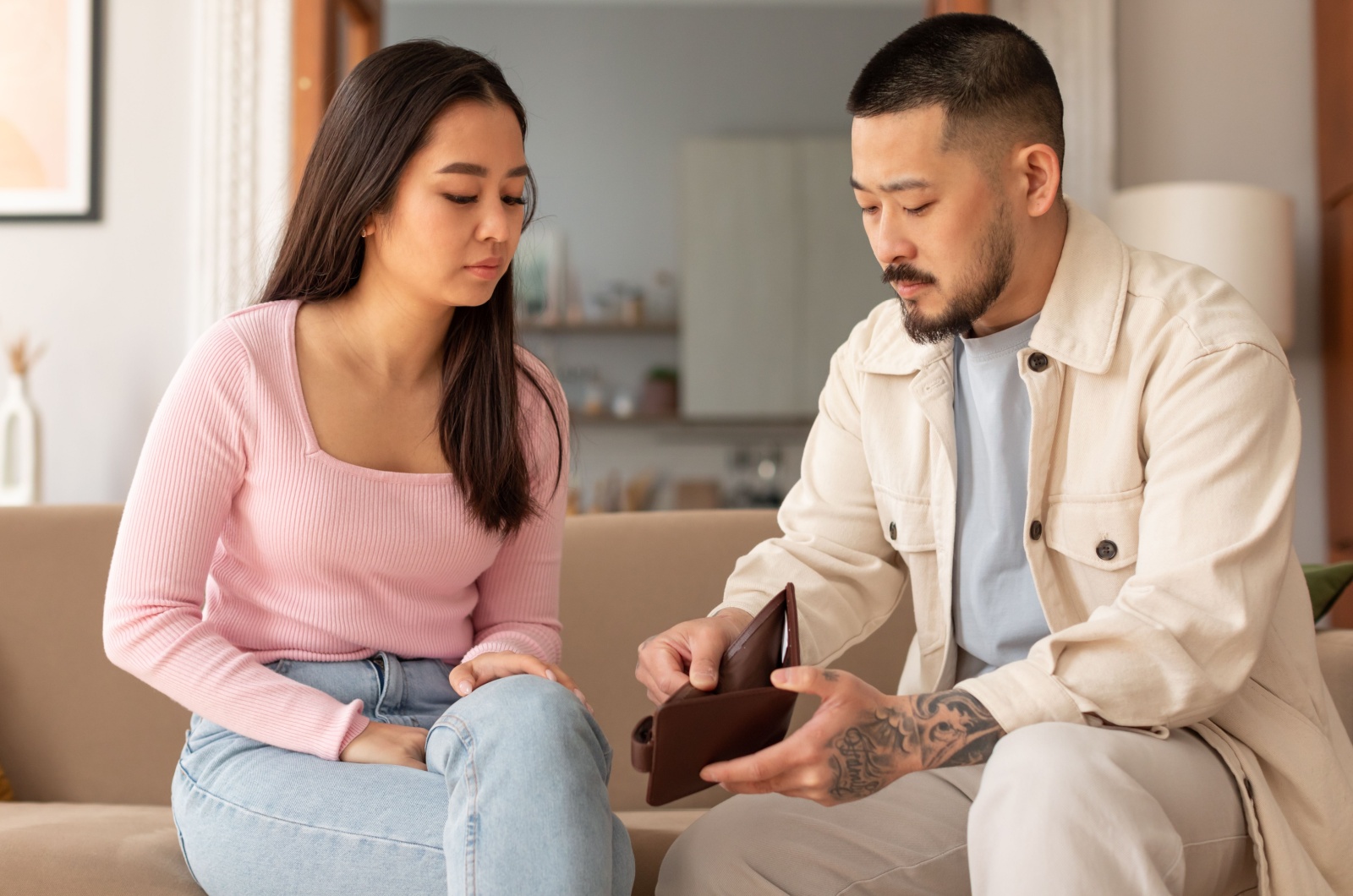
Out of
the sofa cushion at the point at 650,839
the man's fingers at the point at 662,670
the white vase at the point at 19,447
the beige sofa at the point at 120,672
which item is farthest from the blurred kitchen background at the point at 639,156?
the man's fingers at the point at 662,670

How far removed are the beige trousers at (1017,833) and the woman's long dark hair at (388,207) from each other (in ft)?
1.58

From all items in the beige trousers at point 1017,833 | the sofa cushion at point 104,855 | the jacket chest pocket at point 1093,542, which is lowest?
the sofa cushion at point 104,855

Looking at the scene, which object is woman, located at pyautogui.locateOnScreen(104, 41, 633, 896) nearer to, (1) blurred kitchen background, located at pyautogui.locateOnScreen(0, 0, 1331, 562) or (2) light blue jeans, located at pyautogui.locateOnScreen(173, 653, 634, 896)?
(2) light blue jeans, located at pyautogui.locateOnScreen(173, 653, 634, 896)

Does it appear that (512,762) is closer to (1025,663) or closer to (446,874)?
(446,874)

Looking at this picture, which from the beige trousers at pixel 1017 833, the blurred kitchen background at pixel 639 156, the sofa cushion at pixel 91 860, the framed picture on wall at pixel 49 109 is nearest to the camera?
the beige trousers at pixel 1017 833

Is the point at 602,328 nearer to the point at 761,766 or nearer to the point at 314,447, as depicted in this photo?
the point at 314,447

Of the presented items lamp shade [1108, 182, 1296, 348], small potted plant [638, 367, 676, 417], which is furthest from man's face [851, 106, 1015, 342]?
small potted plant [638, 367, 676, 417]

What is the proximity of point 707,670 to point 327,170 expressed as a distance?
29.6 inches

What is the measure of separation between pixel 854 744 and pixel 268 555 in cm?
69

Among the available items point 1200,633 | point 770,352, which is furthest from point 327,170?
point 770,352

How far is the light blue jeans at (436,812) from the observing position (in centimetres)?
102

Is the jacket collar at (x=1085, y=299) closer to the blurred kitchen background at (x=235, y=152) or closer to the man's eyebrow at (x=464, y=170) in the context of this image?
the man's eyebrow at (x=464, y=170)

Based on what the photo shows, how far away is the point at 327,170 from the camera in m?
1.44

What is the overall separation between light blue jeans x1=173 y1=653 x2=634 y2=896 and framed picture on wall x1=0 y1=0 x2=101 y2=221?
2.90 meters
